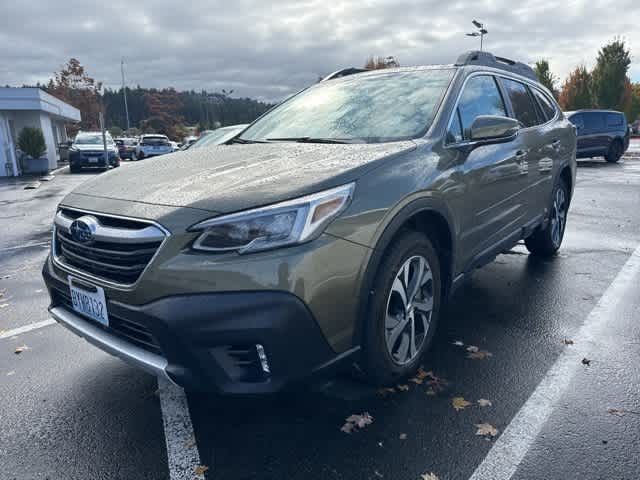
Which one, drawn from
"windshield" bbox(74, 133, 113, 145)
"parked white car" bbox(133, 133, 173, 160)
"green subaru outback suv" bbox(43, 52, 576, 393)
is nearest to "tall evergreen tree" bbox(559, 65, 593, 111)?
"parked white car" bbox(133, 133, 173, 160)

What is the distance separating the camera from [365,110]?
11.0ft

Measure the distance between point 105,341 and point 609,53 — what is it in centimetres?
4481

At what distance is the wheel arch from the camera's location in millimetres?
2355

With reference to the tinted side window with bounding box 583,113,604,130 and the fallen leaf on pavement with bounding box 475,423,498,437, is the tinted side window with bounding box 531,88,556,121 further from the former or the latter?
the tinted side window with bounding box 583,113,604,130

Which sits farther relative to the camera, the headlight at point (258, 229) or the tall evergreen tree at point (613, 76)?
the tall evergreen tree at point (613, 76)

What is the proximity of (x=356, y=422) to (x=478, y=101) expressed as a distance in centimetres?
238

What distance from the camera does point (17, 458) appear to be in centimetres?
236

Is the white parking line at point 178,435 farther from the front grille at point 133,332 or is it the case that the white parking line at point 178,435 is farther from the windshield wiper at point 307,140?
the windshield wiper at point 307,140

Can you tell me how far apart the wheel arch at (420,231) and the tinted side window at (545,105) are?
2.62 meters

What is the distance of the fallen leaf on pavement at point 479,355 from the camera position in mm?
3244

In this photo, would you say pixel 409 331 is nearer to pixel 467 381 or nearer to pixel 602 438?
pixel 467 381

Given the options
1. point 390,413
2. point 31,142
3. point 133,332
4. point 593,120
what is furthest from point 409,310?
point 31,142

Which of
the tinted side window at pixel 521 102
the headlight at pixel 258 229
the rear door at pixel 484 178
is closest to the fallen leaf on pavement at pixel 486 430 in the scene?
the rear door at pixel 484 178

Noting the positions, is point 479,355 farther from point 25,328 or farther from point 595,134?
point 595,134
